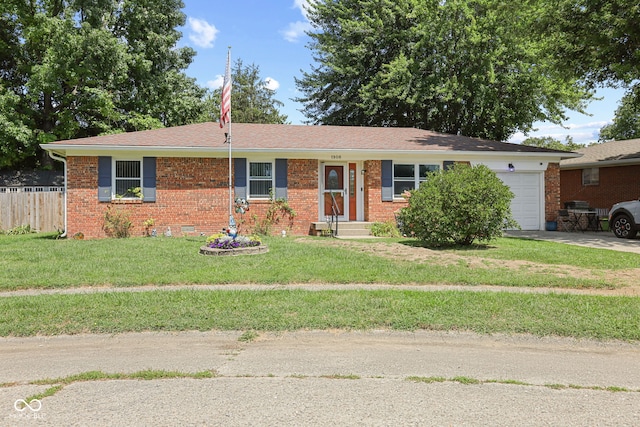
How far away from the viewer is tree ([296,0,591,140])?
2442 cm

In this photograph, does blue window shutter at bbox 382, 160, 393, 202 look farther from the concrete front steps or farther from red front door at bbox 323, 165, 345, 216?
red front door at bbox 323, 165, 345, 216

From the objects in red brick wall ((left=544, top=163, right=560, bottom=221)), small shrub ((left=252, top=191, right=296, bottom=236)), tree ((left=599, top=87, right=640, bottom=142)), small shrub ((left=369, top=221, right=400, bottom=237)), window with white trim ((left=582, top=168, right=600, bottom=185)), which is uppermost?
tree ((left=599, top=87, right=640, bottom=142))

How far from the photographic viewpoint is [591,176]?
82.1 feet

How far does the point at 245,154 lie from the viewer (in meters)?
15.2

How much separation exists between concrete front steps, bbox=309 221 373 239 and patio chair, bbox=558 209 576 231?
7611 mm

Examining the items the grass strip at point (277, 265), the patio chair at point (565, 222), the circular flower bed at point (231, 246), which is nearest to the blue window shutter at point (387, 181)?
the grass strip at point (277, 265)

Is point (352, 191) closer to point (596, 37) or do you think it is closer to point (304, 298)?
point (596, 37)

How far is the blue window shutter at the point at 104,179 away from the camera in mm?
14461

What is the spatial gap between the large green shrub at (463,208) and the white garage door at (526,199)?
5.95 m

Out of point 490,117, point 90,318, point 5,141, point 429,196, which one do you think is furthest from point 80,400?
point 490,117

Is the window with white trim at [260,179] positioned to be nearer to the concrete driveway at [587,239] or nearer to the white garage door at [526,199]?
the concrete driveway at [587,239]

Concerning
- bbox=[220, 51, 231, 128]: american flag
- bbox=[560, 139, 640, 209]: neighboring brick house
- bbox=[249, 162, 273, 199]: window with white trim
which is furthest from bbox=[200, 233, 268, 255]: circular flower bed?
bbox=[560, 139, 640, 209]: neighboring brick house

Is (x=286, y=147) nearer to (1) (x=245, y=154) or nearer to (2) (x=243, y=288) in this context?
(1) (x=245, y=154)

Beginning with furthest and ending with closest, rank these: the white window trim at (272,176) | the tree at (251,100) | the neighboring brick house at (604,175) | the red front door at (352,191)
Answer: the tree at (251,100), the neighboring brick house at (604,175), the red front door at (352,191), the white window trim at (272,176)
